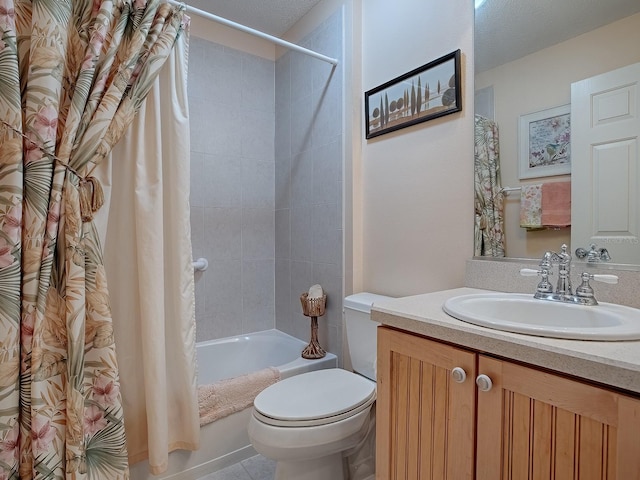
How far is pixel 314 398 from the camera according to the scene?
1391 mm

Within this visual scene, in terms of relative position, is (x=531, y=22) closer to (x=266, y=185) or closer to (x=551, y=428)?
(x=551, y=428)

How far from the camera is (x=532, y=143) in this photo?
1258 mm

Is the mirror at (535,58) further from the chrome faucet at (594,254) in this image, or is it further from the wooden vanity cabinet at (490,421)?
the wooden vanity cabinet at (490,421)

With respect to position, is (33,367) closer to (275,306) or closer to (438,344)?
(438,344)

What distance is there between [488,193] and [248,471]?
1.64m

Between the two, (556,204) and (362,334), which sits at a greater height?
(556,204)

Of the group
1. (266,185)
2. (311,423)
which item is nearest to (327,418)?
(311,423)

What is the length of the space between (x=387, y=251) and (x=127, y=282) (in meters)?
1.16

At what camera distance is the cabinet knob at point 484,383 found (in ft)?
2.63

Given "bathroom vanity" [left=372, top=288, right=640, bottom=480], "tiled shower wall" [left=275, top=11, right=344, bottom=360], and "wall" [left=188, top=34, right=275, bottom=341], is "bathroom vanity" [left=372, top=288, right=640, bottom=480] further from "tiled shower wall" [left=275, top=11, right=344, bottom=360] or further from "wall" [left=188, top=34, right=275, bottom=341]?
"wall" [left=188, top=34, right=275, bottom=341]

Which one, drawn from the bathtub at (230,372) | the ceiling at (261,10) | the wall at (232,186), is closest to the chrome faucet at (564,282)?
the bathtub at (230,372)

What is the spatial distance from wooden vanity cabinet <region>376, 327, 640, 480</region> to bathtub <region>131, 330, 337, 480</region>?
884 mm

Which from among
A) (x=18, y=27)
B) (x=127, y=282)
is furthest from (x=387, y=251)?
(x=18, y=27)

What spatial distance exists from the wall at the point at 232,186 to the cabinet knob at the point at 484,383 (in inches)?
73.7
